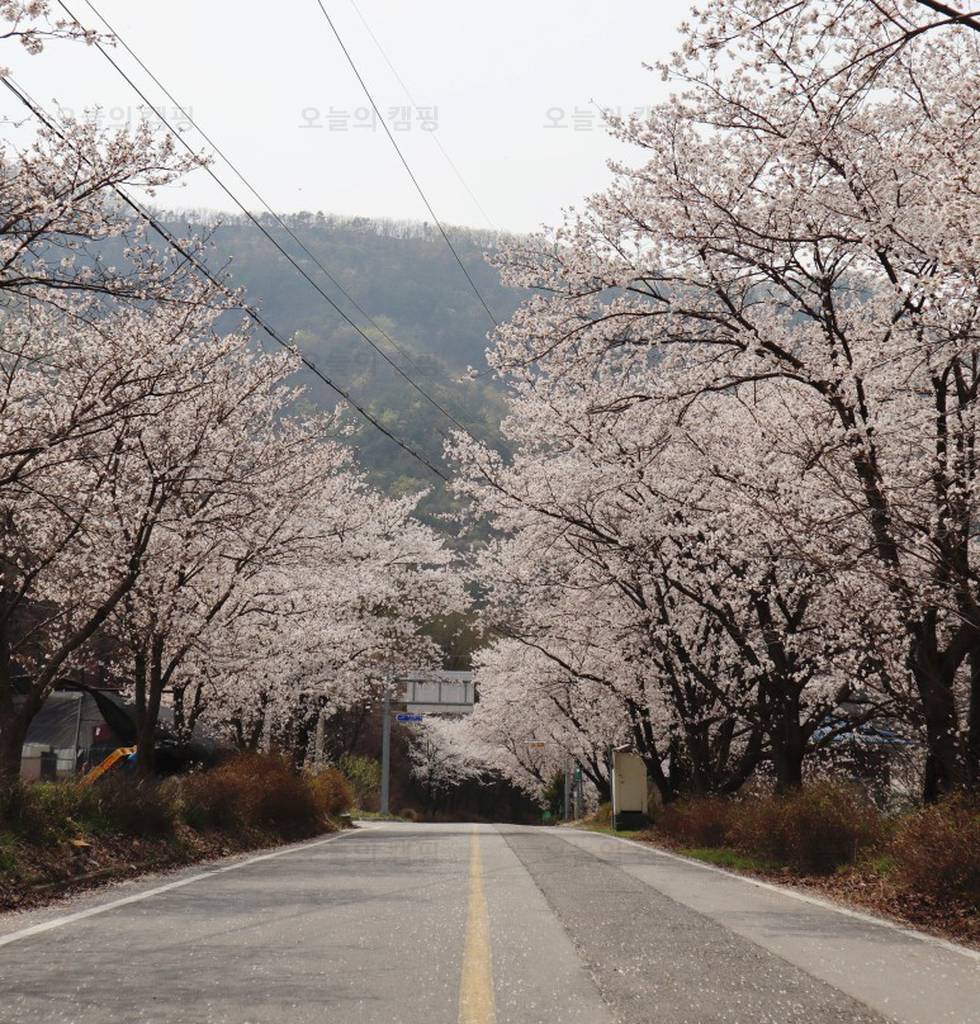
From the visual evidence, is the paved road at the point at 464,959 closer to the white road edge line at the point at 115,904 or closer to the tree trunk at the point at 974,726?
the white road edge line at the point at 115,904

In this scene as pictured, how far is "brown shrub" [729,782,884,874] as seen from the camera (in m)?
15.3

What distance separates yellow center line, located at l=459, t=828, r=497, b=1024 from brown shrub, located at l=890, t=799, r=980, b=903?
4246 millimetres

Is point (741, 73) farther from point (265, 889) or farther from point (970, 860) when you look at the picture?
point (265, 889)

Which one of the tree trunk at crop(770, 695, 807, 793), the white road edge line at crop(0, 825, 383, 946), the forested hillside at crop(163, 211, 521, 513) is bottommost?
the white road edge line at crop(0, 825, 383, 946)

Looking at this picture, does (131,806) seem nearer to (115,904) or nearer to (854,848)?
(115,904)

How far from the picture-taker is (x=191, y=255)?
12445 mm

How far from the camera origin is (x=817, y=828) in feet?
51.6

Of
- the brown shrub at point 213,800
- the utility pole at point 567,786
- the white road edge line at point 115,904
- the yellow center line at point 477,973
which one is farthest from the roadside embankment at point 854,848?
the utility pole at point 567,786

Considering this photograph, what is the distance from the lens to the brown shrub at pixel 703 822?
21.0 meters

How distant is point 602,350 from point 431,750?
6747 cm

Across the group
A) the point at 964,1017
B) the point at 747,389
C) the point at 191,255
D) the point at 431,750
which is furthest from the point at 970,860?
the point at 431,750

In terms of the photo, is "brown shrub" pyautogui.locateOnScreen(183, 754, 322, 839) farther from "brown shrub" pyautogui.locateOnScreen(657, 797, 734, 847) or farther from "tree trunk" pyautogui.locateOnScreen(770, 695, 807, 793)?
"tree trunk" pyautogui.locateOnScreen(770, 695, 807, 793)

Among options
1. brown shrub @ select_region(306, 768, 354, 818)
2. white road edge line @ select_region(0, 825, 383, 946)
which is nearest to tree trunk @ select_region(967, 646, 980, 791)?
white road edge line @ select_region(0, 825, 383, 946)

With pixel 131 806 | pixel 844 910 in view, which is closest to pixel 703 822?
pixel 131 806
